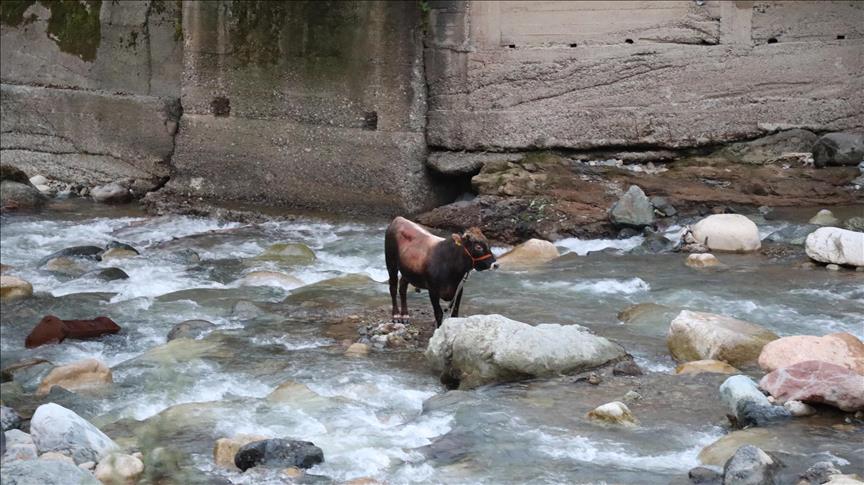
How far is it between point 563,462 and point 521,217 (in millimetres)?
5832

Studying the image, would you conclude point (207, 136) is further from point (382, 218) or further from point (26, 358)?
point (26, 358)

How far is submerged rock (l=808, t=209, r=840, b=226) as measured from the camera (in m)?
10.1

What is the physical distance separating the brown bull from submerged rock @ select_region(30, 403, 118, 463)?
2504 mm

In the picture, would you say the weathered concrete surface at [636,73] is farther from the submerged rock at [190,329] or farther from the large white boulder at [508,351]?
the large white boulder at [508,351]

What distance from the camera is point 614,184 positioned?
11266mm

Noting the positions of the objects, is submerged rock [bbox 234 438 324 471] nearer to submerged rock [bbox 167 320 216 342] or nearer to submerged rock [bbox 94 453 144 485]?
submerged rock [bbox 94 453 144 485]

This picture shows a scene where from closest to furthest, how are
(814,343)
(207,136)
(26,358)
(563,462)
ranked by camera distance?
(563,462) < (814,343) < (26,358) < (207,136)

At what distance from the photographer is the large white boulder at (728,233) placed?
32.1ft

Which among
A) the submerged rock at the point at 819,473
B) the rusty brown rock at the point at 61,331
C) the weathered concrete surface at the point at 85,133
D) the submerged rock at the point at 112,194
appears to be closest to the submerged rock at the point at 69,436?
the rusty brown rock at the point at 61,331

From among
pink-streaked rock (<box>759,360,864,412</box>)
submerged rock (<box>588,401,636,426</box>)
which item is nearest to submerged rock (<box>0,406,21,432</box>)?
submerged rock (<box>588,401,636,426</box>)

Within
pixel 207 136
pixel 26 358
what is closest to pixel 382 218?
pixel 207 136

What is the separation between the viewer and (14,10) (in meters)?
14.1

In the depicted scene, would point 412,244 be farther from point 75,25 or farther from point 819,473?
point 75,25

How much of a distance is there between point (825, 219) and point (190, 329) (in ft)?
19.0
